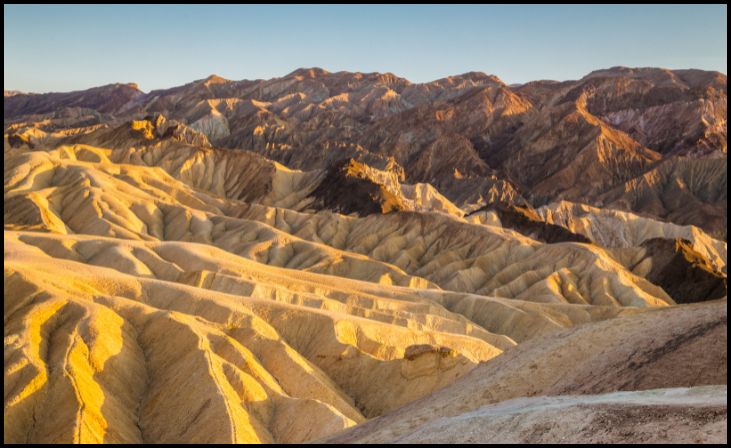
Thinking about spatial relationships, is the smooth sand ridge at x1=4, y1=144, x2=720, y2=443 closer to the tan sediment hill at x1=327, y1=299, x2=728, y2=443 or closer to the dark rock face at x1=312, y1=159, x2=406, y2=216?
the dark rock face at x1=312, y1=159, x2=406, y2=216

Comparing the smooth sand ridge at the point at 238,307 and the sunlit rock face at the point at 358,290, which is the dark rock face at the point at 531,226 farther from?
the smooth sand ridge at the point at 238,307

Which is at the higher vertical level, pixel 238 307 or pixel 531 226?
pixel 238 307

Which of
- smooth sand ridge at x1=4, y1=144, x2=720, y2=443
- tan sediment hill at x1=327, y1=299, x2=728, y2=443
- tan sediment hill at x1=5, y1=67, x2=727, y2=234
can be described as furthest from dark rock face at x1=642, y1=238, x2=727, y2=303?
tan sediment hill at x1=327, y1=299, x2=728, y2=443

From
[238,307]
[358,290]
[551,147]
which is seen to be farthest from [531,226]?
[238,307]

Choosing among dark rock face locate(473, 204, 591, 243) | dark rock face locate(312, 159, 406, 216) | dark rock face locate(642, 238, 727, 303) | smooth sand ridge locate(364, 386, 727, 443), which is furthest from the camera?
dark rock face locate(312, 159, 406, 216)

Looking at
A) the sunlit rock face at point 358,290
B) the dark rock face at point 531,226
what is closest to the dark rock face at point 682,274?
the sunlit rock face at point 358,290

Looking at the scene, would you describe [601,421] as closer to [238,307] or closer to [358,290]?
[238,307]
